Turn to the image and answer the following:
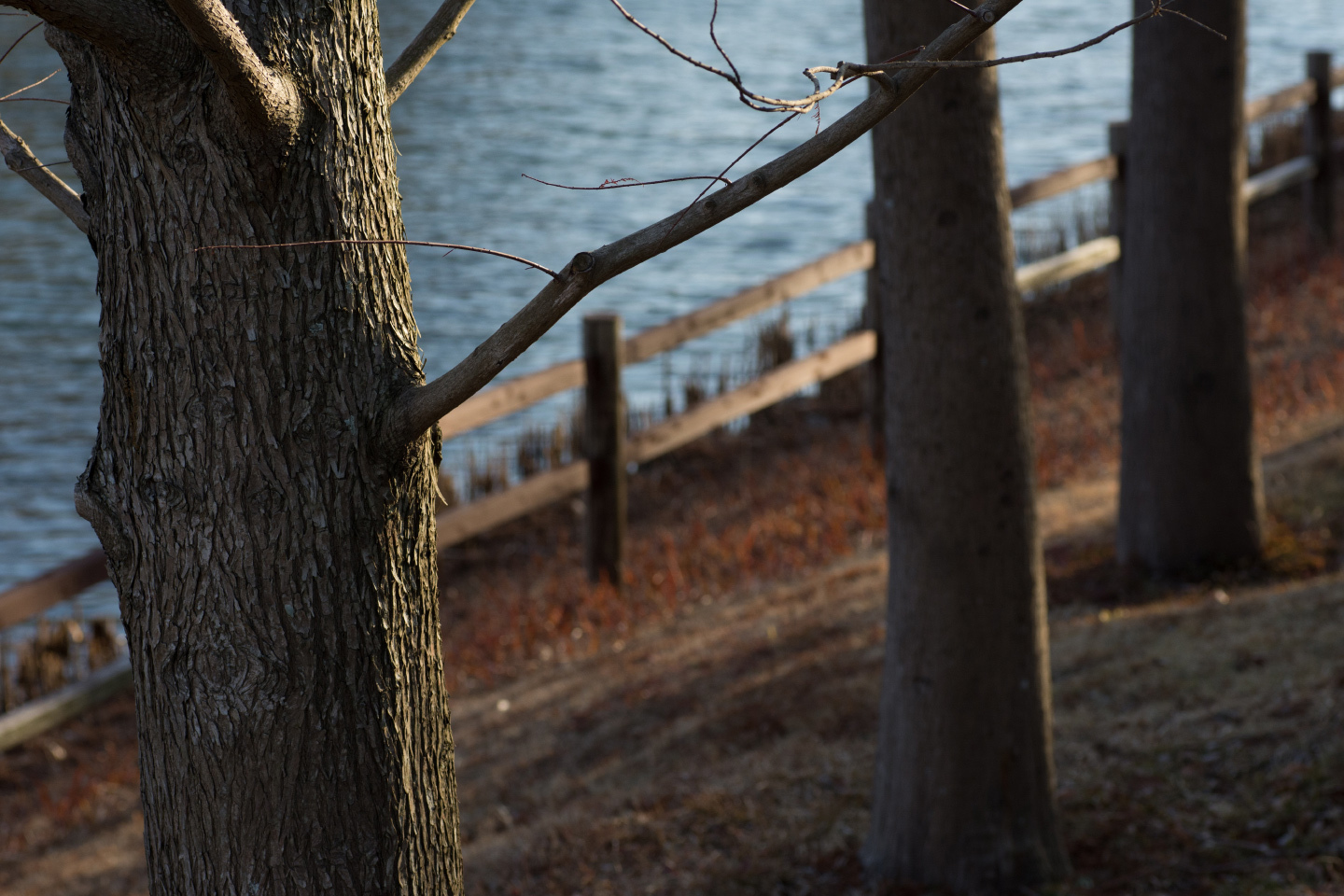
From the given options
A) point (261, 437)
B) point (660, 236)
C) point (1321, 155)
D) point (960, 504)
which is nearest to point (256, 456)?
point (261, 437)

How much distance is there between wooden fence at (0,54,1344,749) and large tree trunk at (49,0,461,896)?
2.99 m

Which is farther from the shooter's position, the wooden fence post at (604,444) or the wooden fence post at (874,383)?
the wooden fence post at (874,383)

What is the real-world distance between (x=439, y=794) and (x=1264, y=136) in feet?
43.4

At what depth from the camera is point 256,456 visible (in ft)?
5.88

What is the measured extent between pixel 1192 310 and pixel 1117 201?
4438 mm

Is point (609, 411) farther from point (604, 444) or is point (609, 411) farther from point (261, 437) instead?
point (261, 437)

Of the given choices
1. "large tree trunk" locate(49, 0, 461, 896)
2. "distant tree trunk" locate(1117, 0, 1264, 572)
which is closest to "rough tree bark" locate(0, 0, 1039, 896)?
"large tree trunk" locate(49, 0, 461, 896)

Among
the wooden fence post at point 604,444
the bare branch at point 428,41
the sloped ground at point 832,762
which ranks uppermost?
the bare branch at point 428,41

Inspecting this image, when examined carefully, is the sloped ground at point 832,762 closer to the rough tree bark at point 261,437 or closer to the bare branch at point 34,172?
the rough tree bark at point 261,437

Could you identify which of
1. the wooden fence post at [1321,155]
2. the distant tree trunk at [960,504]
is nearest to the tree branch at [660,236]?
the distant tree trunk at [960,504]

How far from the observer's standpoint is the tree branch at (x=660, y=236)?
1544 mm

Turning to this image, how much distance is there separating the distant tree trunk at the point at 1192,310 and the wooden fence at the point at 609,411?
6.76 feet

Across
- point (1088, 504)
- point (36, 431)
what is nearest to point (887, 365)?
point (1088, 504)

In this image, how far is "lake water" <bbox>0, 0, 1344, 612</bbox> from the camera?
35.3ft
